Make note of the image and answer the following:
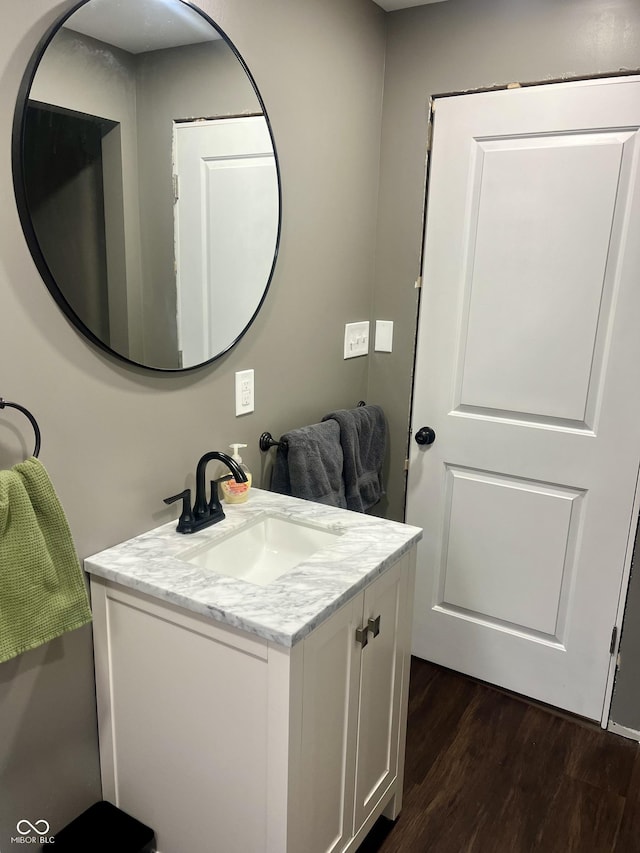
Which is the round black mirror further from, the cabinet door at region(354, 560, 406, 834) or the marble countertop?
the cabinet door at region(354, 560, 406, 834)

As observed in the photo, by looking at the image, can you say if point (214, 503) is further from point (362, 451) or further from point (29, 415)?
point (362, 451)

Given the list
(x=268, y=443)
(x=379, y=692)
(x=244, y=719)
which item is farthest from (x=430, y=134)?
(x=244, y=719)

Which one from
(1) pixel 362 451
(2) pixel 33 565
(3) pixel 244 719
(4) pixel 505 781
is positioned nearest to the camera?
(2) pixel 33 565

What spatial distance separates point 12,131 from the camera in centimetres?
116

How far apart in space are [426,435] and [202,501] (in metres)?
1.02

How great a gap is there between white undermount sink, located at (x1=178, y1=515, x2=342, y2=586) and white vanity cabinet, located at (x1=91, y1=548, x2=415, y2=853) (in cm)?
24

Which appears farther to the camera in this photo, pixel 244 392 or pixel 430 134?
pixel 430 134

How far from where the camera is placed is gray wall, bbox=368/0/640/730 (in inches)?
73.4

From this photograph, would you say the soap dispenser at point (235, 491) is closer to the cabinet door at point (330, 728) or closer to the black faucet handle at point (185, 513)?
the black faucet handle at point (185, 513)

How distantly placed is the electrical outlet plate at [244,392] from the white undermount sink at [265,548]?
33cm

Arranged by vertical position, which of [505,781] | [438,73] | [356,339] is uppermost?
[438,73]

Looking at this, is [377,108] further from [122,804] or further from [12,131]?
[122,804]

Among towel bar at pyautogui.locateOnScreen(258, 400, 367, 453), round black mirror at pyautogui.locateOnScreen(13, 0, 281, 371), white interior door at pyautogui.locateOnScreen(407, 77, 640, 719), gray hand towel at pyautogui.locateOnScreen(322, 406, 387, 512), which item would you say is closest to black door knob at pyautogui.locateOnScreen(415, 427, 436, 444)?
white interior door at pyautogui.locateOnScreen(407, 77, 640, 719)

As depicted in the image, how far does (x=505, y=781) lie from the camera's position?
194cm
